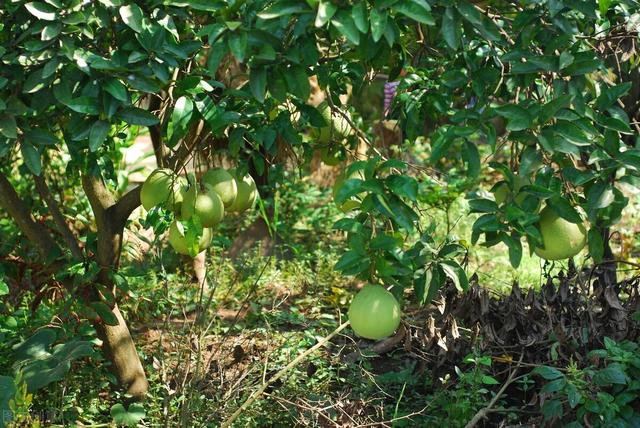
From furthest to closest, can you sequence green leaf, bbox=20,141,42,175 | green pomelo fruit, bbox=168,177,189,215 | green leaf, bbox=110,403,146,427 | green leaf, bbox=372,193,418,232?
green leaf, bbox=110,403,146,427 → green pomelo fruit, bbox=168,177,189,215 → green leaf, bbox=20,141,42,175 → green leaf, bbox=372,193,418,232

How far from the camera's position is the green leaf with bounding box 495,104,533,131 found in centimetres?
208

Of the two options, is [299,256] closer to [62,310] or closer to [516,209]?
[62,310]

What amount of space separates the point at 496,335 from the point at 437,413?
0.39m

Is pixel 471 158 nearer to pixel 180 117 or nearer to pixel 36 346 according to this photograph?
pixel 180 117

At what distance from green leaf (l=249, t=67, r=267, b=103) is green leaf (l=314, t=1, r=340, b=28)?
30 centimetres

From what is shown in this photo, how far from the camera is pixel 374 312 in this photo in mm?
2293

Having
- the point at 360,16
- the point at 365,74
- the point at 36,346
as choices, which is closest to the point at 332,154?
the point at 365,74

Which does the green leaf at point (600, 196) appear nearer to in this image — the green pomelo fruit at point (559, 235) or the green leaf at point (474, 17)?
the green pomelo fruit at point (559, 235)

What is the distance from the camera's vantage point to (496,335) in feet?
11.2

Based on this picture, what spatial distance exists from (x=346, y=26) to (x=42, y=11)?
0.88 metres

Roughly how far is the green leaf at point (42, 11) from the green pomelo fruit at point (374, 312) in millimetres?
1105

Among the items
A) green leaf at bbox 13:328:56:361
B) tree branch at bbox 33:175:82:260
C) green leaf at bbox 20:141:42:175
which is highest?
green leaf at bbox 20:141:42:175

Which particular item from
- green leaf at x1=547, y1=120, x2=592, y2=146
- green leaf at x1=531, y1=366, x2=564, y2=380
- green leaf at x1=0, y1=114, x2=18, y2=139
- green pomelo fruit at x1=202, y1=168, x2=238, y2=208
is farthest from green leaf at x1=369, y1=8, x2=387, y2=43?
green leaf at x1=531, y1=366, x2=564, y2=380

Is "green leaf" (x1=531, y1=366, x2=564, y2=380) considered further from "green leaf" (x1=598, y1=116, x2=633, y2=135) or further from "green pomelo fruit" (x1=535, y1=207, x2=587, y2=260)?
"green leaf" (x1=598, y1=116, x2=633, y2=135)
